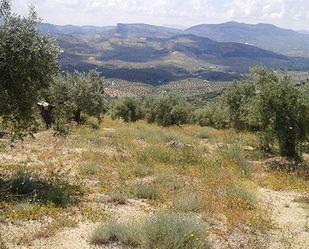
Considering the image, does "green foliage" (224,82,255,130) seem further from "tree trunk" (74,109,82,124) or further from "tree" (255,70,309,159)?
"tree" (255,70,309,159)

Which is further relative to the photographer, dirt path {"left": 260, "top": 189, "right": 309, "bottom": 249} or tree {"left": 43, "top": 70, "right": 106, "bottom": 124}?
tree {"left": 43, "top": 70, "right": 106, "bottom": 124}

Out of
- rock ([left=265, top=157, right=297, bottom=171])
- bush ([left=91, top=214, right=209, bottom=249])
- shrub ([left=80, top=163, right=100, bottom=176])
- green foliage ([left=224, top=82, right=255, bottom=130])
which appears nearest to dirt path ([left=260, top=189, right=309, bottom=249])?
bush ([left=91, top=214, right=209, bottom=249])

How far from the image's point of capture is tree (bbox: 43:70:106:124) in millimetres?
43469

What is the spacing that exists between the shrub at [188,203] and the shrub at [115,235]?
10.8 ft

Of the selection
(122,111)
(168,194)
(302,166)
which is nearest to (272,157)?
(302,166)

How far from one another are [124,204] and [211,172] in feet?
22.0

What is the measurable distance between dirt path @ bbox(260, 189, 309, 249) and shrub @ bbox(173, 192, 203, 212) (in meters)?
2.53

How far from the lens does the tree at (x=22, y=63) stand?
16.2 m

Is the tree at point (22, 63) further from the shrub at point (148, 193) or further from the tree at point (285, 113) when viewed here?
the tree at point (285, 113)

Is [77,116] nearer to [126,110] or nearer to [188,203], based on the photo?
[126,110]

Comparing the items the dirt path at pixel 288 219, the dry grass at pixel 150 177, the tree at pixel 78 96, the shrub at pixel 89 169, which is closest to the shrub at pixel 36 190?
the dry grass at pixel 150 177

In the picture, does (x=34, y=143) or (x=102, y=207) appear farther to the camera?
(x=34, y=143)

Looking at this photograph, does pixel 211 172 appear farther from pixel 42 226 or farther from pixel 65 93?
pixel 65 93

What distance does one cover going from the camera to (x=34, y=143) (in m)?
27.7
